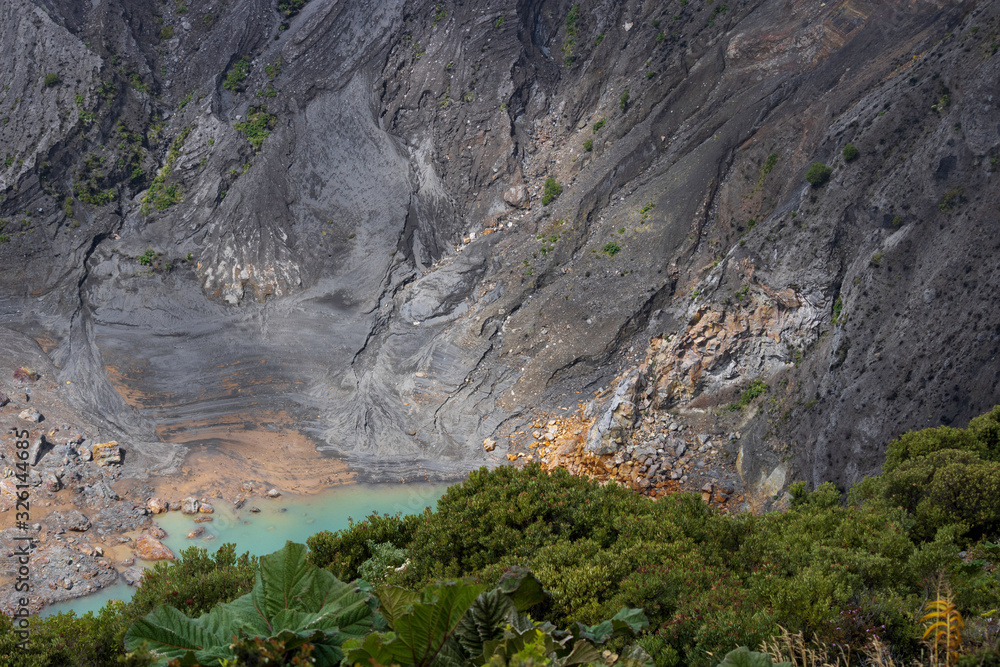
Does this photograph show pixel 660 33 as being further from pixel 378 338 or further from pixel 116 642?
pixel 116 642

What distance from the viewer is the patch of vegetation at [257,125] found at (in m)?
40.2

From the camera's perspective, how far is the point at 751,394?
24.6 m

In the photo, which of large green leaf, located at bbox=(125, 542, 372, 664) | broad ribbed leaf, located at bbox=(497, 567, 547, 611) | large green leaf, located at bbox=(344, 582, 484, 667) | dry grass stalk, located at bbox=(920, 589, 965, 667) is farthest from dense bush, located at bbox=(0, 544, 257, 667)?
dry grass stalk, located at bbox=(920, 589, 965, 667)

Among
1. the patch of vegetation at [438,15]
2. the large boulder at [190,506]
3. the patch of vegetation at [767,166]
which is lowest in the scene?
the large boulder at [190,506]

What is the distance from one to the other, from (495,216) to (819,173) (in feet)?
55.5

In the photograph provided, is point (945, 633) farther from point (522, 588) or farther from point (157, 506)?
point (157, 506)

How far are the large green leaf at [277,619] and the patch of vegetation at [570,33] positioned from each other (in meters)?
40.1

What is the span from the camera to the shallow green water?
24422mm

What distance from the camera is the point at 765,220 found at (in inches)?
1084

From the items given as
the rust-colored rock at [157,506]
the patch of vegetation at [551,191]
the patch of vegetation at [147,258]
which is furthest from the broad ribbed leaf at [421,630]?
the patch of vegetation at [147,258]

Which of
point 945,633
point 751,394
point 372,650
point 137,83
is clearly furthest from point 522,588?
point 137,83

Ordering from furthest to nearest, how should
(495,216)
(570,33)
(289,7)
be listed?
(289,7) < (570,33) < (495,216)

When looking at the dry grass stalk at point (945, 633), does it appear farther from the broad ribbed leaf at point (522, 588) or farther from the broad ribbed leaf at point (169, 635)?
the broad ribbed leaf at point (169, 635)

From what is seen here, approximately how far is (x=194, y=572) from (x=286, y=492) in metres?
17.4
